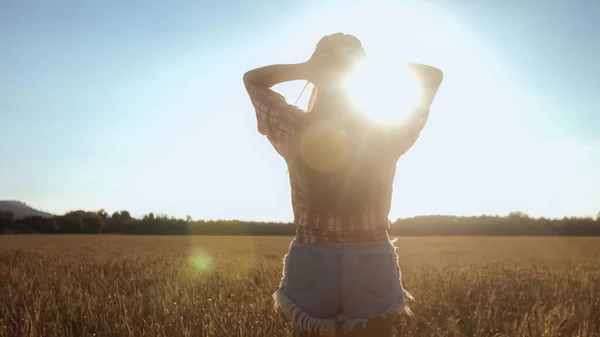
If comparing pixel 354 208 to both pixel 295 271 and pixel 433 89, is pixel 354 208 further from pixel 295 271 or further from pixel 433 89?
pixel 433 89

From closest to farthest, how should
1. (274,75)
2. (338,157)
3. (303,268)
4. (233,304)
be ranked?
(338,157), (303,268), (274,75), (233,304)

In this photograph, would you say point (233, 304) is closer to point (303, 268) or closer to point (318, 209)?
point (303, 268)

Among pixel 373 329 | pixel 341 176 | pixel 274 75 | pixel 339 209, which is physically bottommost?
pixel 373 329

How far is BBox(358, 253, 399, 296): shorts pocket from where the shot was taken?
217cm

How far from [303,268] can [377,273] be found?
0.32 m

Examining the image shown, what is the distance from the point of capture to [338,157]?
212cm

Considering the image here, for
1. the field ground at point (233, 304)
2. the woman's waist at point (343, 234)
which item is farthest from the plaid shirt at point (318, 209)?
the field ground at point (233, 304)

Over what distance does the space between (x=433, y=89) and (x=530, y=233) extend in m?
47.1

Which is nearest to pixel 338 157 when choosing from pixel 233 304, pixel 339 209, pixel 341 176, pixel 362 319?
pixel 341 176

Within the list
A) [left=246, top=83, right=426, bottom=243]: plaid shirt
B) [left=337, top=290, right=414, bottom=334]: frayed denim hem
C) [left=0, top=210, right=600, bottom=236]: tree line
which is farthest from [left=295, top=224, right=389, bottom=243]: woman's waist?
[left=0, top=210, right=600, bottom=236]: tree line

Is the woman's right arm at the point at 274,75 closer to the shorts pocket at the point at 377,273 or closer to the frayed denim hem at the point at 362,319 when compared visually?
the shorts pocket at the point at 377,273

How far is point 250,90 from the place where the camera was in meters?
2.46

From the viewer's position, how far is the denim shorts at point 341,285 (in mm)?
2162

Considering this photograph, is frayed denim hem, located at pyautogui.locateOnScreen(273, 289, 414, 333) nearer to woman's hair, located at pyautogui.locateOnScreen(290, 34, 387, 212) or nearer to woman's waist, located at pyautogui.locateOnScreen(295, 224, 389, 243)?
woman's waist, located at pyautogui.locateOnScreen(295, 224, 389, 243)
